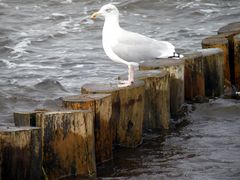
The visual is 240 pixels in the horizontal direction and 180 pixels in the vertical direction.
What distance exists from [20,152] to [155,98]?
232 centimetres

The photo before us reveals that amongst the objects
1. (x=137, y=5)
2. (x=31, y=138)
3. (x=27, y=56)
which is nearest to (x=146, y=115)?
(x=31, y=138)

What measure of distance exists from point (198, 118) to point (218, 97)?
88 cm

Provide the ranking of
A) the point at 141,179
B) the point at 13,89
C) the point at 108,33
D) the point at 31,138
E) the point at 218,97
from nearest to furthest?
the point at 31,138
the point at 141,179
the point at 108,33
the point at 218,97
the point at 13,89

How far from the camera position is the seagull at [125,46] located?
788 centimetres

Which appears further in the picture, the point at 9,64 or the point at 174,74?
the point at 9,64

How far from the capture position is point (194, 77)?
9.03 m

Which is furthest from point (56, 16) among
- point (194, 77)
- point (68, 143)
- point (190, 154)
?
point (68, 143)

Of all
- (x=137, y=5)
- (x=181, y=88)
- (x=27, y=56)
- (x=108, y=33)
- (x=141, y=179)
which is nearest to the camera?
(x=141, y=179)

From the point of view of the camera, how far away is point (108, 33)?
312 inches

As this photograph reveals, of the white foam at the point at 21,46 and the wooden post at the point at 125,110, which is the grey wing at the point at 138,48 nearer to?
the wooden post at the point at 125,110

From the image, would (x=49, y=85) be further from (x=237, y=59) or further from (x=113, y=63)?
(x=237, y=59)

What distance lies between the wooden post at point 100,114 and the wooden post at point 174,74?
5.19ft

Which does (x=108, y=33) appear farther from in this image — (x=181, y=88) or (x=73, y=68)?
(x=73, y=68)

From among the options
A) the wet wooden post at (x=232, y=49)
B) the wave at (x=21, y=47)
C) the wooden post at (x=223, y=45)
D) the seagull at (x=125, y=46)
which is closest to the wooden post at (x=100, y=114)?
the seagull at (x=125, y=46)
